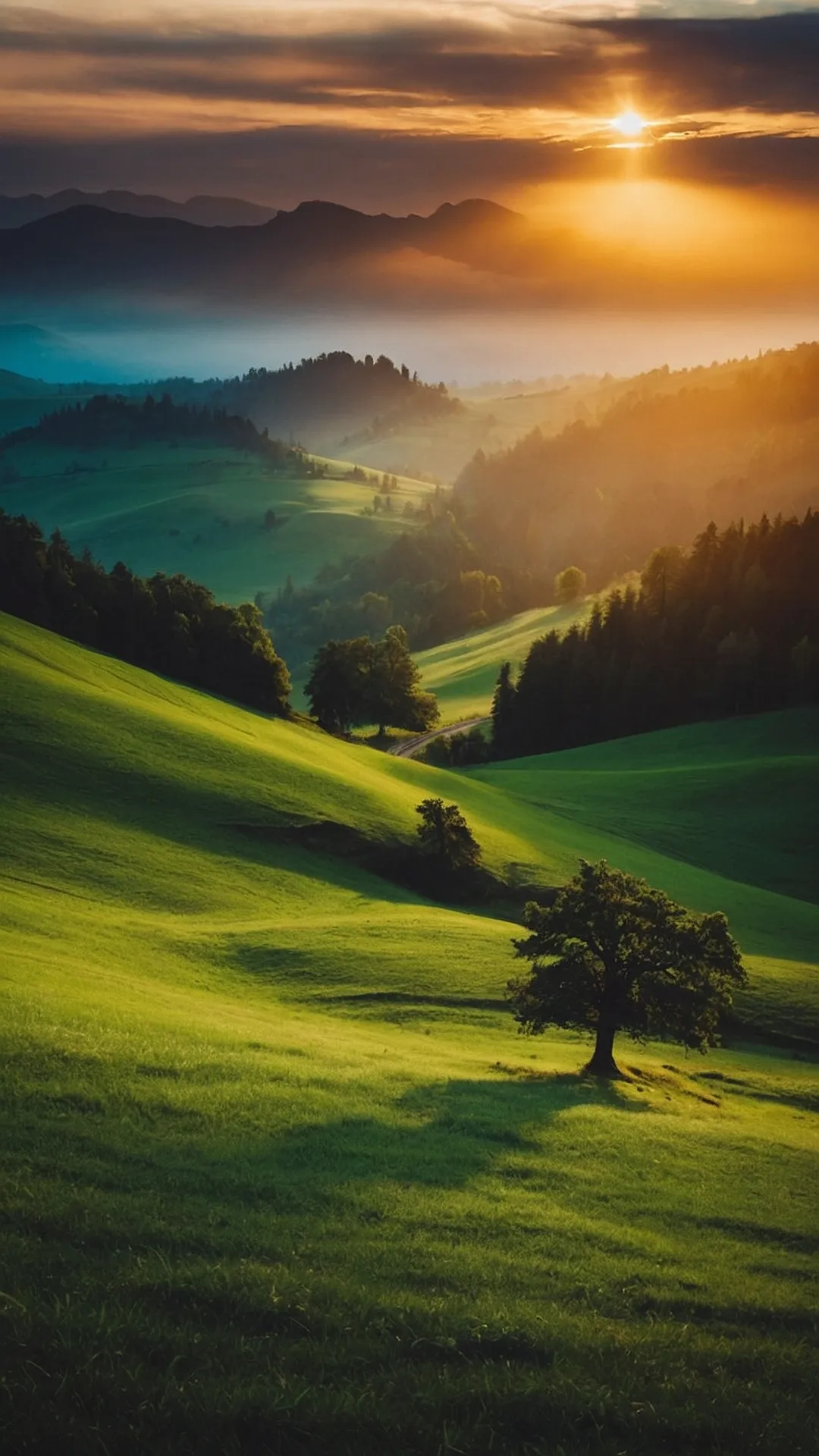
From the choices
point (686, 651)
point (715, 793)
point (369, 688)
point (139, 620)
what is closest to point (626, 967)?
point (715, 793)

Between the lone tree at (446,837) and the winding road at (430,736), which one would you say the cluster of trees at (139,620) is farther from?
the lone tree at (446,837)

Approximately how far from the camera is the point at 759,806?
350 ft

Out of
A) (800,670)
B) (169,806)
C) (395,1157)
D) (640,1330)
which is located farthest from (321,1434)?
(800,670)

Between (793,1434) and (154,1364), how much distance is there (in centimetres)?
823

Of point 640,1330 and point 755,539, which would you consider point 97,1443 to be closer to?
point 640,1330

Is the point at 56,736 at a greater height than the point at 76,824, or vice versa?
the point at 56,736

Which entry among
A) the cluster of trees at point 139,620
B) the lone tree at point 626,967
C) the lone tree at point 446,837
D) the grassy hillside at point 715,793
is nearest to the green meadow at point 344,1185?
the lone tree at point 626,967

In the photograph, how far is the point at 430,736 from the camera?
156000 millimetres

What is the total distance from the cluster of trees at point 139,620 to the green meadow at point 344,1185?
142 feet

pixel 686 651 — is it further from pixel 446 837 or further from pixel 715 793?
pixel 446 837

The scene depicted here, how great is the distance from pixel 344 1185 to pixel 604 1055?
20.3 m

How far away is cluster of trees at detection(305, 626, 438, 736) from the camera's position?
123250 millimetres

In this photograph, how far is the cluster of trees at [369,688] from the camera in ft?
404

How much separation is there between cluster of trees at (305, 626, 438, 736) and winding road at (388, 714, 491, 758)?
76.8 inches
